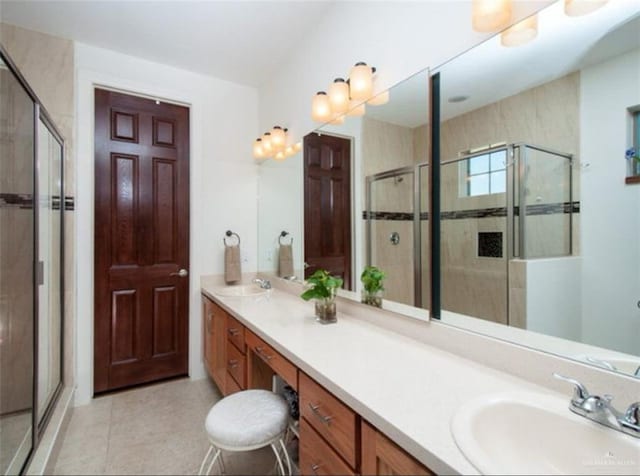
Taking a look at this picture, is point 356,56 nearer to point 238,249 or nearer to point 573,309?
point 573,309

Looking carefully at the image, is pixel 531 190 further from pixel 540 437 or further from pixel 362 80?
pixel 362 80

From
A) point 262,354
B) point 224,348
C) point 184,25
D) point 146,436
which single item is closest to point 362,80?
point 184,25

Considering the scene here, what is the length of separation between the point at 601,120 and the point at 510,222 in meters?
0.42

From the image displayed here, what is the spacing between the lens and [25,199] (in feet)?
5.55

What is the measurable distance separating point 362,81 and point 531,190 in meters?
0.99

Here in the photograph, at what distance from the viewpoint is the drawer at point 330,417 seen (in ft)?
2.92

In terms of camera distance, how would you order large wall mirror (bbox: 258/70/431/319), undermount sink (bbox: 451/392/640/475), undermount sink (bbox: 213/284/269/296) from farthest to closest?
undermount sink (bbox: 213/284/269/296) < large wall mirror (bbox: 258/70/431/319) < undermount sink (bbox: 451/392/640/475)

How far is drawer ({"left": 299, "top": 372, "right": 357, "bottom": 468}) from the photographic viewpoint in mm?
891

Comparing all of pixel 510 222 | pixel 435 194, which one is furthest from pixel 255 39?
pixel 510 222

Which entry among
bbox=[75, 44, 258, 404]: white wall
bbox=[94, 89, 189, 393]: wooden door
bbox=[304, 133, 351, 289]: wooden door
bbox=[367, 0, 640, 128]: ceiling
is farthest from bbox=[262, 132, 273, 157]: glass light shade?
bbox=[367, 0, 640, 128]: ceiling

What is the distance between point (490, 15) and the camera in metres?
1.07

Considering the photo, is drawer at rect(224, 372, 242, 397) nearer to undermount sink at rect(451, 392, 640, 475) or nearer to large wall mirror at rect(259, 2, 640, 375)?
large wall mirror at rect(259, 2, 640, 375)

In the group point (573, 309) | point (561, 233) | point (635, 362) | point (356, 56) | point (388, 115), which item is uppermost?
point (356, 56)

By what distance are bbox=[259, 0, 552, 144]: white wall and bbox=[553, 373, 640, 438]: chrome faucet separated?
115cm
